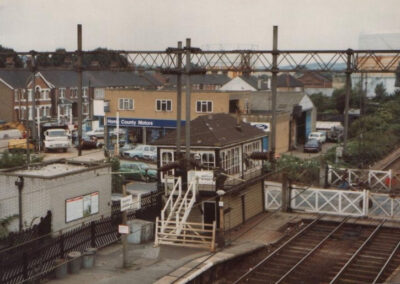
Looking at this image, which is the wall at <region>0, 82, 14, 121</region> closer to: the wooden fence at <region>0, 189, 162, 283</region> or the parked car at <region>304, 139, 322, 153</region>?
the parked car at <region>304, 139, 322, 153</region>

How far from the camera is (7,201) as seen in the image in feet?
63.5

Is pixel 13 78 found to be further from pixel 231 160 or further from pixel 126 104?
pixel 231 160

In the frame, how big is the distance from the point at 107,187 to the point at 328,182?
13.6 m

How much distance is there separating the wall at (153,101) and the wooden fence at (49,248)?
2696cm

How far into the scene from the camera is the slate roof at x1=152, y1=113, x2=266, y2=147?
22672 millimetres

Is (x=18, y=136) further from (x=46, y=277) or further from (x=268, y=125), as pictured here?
(x=46, y=277)

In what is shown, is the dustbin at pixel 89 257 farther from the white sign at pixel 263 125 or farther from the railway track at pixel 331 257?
the white sign at pixel 263 125

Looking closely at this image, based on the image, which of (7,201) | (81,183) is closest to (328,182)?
(81,183)

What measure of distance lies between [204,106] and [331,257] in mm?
30047

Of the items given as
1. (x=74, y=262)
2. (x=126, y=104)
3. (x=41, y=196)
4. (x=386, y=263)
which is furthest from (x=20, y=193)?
(x=126, y=104)

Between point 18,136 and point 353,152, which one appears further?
point 18,136

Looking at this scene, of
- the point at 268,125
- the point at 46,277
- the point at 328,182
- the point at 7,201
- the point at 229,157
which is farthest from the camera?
the point at 268,125

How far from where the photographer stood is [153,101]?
50.1 metres

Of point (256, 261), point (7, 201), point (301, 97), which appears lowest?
point (256, 261)
